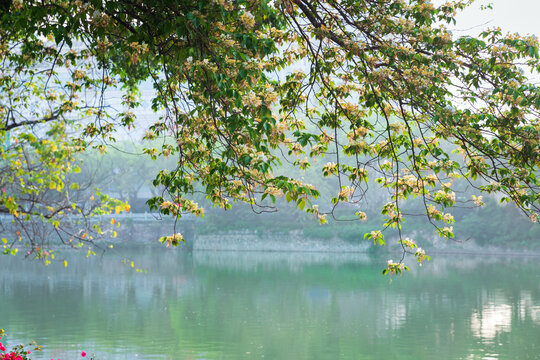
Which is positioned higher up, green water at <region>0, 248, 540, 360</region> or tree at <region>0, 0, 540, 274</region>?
tree at <region>0, 0, 540, 274</region>

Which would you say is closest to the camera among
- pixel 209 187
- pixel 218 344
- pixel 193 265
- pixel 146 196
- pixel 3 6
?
pixel 3 6

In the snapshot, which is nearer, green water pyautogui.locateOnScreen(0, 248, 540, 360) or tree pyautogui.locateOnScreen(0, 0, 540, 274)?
tree pyautogui.locateOnScreen(0, 0, 540, 274)

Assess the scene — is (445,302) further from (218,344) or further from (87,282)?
(87,282)

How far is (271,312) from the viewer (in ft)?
53.8

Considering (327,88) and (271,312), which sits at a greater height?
(327,88)

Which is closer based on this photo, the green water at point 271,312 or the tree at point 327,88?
the tree at point 327,88

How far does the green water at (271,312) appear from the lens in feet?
39.9

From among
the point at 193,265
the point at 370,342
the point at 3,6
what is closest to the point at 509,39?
the point at 3,6

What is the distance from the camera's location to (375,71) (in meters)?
5.15

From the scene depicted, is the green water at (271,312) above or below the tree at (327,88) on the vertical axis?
below

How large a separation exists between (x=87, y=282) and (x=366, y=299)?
9412 millimetres

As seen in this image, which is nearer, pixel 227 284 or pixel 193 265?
pixel 227 284

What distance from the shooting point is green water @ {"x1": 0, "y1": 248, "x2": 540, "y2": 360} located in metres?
12.1

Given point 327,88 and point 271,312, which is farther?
point 271,312
